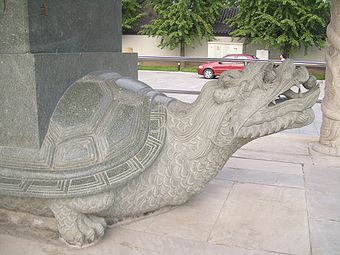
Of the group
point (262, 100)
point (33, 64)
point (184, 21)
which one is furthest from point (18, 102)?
point (184, 21)

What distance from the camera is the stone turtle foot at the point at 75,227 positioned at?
189 centimetres

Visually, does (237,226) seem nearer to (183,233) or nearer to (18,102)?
(183,233)

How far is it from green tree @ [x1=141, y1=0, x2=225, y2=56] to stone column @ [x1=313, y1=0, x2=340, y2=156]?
55.9ft

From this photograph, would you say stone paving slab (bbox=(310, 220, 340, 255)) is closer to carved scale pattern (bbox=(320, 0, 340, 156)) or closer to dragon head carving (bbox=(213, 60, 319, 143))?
dragon head carving (bbox=(213, 60, 319, 143))

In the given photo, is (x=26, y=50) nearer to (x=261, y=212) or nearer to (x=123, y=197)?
Answer: (x=123, y=197)

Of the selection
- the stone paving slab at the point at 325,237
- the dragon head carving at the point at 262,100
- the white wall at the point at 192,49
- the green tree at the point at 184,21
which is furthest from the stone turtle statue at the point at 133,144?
the white wall at the point at 192,49

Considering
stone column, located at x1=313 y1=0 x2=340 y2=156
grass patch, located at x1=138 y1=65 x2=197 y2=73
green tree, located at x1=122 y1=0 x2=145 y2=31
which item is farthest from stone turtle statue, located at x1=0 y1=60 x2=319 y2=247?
green tree, located at x1=122 y1=0 x2=145 y2=31

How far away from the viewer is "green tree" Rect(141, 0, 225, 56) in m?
20.4

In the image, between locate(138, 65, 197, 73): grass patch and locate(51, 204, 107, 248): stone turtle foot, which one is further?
locate(138, 65, 197, 73): grass patch

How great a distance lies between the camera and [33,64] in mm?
1915

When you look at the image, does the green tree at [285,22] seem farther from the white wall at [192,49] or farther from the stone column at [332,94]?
the stone column at [332,94]

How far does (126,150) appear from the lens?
1.87m

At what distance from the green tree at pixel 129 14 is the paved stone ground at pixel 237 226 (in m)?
20.7

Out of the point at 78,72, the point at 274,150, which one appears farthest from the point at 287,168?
the point at 78,72
